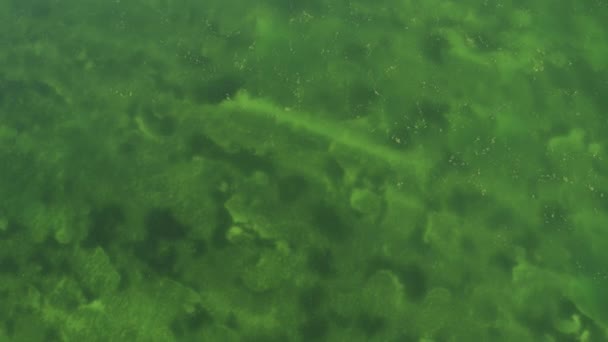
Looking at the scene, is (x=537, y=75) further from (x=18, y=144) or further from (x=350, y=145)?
(x=18, y=144)

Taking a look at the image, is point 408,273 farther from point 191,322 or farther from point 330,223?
point 191,322

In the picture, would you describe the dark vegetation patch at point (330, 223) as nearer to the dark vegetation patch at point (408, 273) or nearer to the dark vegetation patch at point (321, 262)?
the dark vegetation patch at point (321, 262)

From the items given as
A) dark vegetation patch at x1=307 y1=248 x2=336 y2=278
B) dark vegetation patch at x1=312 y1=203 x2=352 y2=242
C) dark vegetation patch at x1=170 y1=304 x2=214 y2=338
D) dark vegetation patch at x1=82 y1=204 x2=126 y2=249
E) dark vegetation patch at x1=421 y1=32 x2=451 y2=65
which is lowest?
dark vegetation patch at x1=170 y1=304 x2=214 y2=338

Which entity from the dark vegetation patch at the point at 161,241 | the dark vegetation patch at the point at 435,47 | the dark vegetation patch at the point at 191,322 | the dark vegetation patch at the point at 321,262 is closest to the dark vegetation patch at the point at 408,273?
the dark vegetation patch at the point at 321,262

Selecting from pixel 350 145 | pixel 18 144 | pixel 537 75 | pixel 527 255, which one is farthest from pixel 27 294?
pixel 537 75

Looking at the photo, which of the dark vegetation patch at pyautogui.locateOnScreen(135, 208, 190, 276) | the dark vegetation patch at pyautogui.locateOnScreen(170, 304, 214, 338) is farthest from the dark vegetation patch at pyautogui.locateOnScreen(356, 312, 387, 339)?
the dark vegetation patch at pyautogui.locateOnScreen(135, 208, 190, 276)

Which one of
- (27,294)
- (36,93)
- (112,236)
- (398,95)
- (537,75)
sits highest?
(537,75)

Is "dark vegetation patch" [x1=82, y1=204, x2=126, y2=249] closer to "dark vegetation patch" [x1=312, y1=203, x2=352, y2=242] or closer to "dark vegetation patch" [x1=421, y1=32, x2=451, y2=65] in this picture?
"dark vegetation patch" [x1=312, y1=203, x2=352, y2=242]

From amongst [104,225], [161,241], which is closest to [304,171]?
[161,241]
